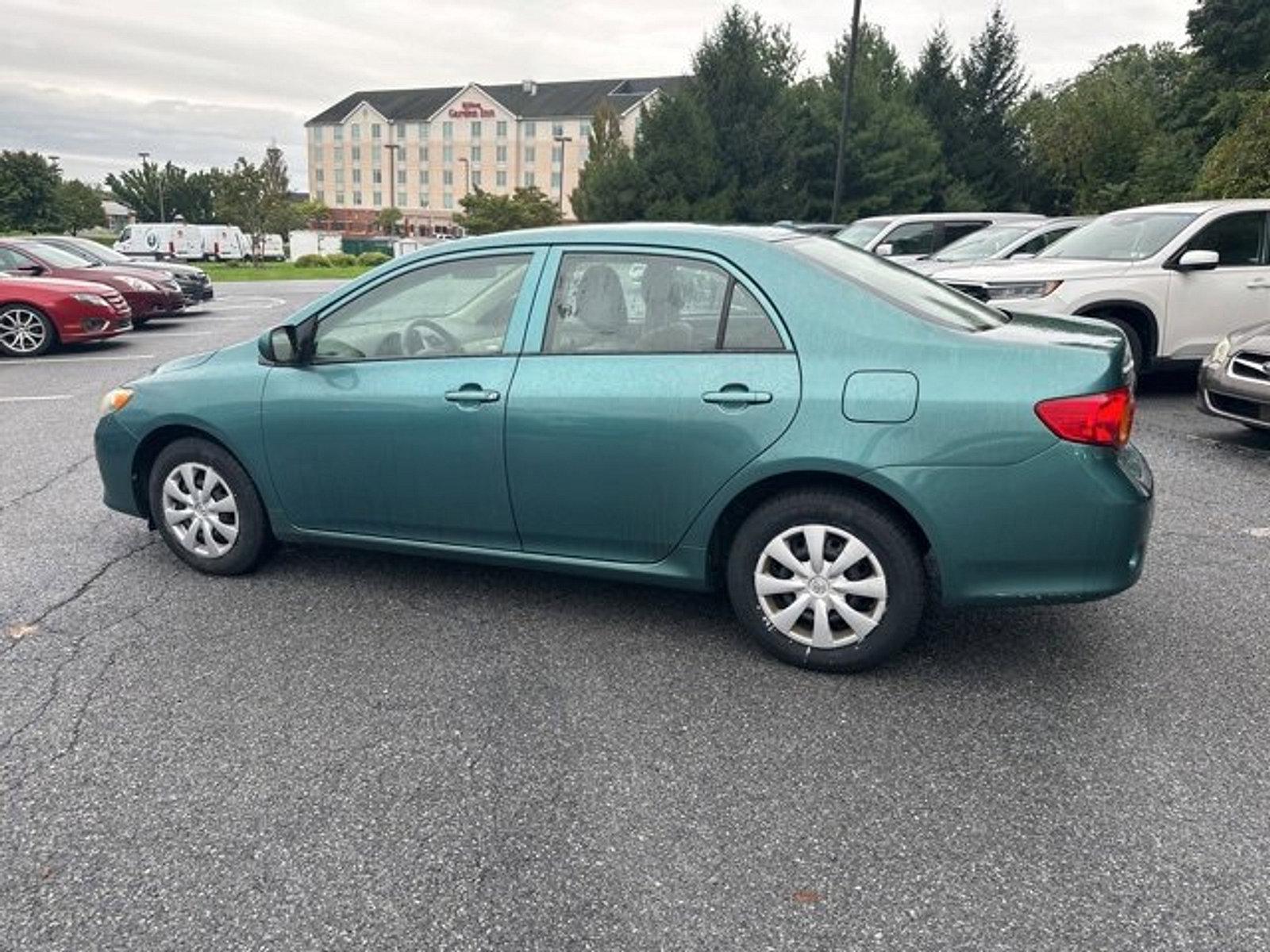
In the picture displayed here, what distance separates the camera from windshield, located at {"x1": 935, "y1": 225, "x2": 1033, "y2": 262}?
1127cm

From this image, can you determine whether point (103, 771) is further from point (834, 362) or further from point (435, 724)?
point (834, 362)

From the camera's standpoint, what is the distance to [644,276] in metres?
3.66

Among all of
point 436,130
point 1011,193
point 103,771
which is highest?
point 436,130

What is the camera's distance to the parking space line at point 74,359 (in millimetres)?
11464

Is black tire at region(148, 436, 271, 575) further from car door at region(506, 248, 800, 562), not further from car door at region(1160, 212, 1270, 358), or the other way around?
car door at region(1160, 212, 1270, 358)

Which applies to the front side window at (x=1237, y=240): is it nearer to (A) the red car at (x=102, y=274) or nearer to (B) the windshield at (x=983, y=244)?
(B) the windshield at (x=983, y=244)

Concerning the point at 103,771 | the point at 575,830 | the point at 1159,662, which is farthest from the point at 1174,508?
the point at 103,771

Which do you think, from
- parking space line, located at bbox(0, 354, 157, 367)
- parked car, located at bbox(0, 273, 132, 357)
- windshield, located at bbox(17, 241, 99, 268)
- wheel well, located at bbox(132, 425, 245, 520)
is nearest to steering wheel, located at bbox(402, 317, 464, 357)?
wheel well, located at bbox(132, 425, 245, 520)

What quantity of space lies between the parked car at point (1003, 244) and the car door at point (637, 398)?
7.19 meters

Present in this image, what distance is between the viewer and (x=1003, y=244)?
37.2ft

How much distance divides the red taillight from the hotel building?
290ft

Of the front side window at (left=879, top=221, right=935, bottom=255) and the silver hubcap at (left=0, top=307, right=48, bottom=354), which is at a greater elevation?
the front side window at (left=879, top=221, right=935, bottom=255)

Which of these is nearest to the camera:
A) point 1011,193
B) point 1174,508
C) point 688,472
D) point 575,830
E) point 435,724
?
point 575,830

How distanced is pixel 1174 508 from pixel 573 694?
13.0 ft
